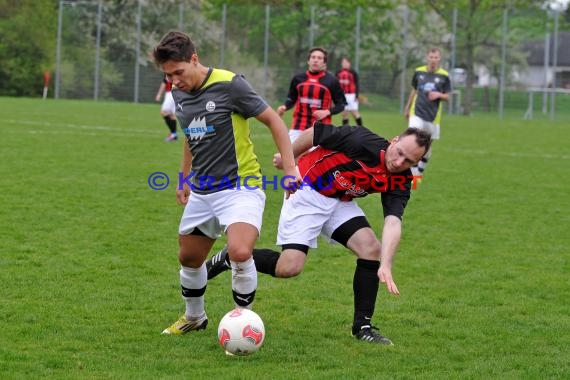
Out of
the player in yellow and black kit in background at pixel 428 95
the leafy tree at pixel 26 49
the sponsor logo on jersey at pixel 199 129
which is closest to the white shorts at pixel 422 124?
the player in yellow and black kit in background at pixel 428 95

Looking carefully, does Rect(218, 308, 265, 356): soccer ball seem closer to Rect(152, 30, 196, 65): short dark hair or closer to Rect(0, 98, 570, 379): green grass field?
Rect(0, 98, 570, 379): green grass field

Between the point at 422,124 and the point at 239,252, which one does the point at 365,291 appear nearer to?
the point at 239,252

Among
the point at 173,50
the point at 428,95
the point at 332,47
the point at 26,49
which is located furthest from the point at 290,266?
the point at 26,49

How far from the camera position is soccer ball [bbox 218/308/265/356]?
4.96 metres

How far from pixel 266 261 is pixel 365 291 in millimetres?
640

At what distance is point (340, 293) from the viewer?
672 centimetres

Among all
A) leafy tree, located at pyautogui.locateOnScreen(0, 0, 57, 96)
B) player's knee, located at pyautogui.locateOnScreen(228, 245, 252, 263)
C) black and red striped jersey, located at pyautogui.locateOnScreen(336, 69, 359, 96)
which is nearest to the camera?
player's knee, located at pyautogui.locateOnScreen(228, 245, 252, 263)

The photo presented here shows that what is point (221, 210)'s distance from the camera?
519 centimetres

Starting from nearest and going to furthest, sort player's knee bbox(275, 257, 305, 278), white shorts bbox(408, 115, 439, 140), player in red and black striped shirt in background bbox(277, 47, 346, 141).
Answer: player's knee bbox(275, 257, 305, 278) < player in red and black striped shirt in background bbox(277, 47, 346, 141) < white shorts bbox(408, 115, 439, 140)

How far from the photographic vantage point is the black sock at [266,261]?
572cm

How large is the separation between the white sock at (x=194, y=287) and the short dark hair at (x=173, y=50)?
124cm

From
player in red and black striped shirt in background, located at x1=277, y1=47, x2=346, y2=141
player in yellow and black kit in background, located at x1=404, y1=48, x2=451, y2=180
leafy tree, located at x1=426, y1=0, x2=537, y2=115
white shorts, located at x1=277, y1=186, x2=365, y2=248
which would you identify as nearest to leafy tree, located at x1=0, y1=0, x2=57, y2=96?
leafy tree, located at x1=426, y1=0, x2=537, y2=115

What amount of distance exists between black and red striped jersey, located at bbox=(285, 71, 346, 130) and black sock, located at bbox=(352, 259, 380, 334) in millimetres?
7094

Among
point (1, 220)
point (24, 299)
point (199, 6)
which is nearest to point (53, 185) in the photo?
point (1, 220)
